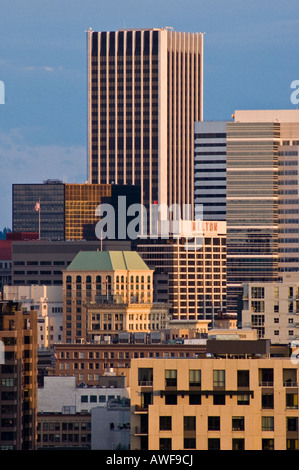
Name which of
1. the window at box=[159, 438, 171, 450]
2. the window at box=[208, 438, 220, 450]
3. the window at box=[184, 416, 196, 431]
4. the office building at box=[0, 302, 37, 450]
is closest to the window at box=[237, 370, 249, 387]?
the window at box=[184, 416, 196, 431]

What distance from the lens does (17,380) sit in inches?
6826

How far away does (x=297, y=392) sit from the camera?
113000 mm

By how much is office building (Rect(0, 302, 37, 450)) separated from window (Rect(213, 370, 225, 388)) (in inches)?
2378

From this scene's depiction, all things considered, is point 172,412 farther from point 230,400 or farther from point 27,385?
point 27,385

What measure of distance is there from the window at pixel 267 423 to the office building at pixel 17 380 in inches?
2426

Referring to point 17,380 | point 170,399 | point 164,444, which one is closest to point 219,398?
point 170,399

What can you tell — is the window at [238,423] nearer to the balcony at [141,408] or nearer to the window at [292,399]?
the window at [292,399]

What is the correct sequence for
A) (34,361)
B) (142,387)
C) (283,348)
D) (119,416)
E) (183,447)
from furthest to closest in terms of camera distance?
(34,361) < (119,416) < (283,348) < (142,387) < (183,447)

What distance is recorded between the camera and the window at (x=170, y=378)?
112625 mm

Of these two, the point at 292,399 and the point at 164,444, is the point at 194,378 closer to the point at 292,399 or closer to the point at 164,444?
the point at 164,444

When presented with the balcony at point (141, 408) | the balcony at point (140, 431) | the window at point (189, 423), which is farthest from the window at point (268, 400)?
the balcony at point (140, 431)

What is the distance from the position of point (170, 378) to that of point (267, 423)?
25.0 ft
